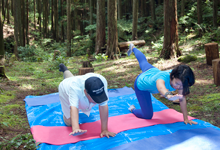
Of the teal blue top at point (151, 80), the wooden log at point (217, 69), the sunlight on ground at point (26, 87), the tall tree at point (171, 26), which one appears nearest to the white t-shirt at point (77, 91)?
the teal blue top at point (151, 80)

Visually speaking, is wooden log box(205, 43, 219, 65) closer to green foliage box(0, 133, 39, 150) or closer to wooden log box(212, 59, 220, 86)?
wooden log box(212, 59, 220, 86)

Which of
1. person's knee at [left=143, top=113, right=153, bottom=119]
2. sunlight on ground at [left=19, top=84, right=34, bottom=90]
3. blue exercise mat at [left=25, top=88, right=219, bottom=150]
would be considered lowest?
blue exercise mat at [left=25, top=88, right=219, bottom=150]

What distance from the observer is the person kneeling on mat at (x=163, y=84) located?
7.52 feet

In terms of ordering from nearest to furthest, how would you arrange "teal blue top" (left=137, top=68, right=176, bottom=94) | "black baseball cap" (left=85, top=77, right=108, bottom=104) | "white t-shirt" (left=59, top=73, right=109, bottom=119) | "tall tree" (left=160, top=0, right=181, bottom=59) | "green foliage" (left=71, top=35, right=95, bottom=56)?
"black baseball cap" (left=85, top=77, right=108, bottom=104) → "white t-shirt" (left=59, top=73, right=109, bottom=119) → "teal blue top" (left=137, top=68, right=176, bottom=94) → "tall tree" (left=160, top=0, right=181, bottom=59) → "green foliage" (left=71, top=35, right=95, bottom=56)

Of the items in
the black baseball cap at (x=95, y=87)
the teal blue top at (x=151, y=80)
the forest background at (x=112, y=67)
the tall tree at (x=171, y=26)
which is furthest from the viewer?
the tall tree at (x=171, y=26)

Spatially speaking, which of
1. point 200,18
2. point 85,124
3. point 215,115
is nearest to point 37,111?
point 85,124

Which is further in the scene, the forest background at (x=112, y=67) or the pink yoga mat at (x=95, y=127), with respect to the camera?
the forest background at (x=112, y=67)

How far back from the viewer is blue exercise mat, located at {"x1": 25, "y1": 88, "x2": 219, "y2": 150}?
2.53m

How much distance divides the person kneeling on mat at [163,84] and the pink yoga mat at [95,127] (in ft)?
0.62

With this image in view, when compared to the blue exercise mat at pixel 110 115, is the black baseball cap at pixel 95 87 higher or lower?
higher

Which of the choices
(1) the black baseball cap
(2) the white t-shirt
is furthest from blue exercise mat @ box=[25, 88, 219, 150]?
(1) the black baseball cap

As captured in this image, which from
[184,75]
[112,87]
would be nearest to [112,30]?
[112,87]

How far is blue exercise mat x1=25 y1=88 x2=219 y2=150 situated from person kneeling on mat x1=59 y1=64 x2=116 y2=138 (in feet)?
0.62

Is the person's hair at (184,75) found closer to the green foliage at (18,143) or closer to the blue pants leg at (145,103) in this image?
the blue pants leg at (145,103)
